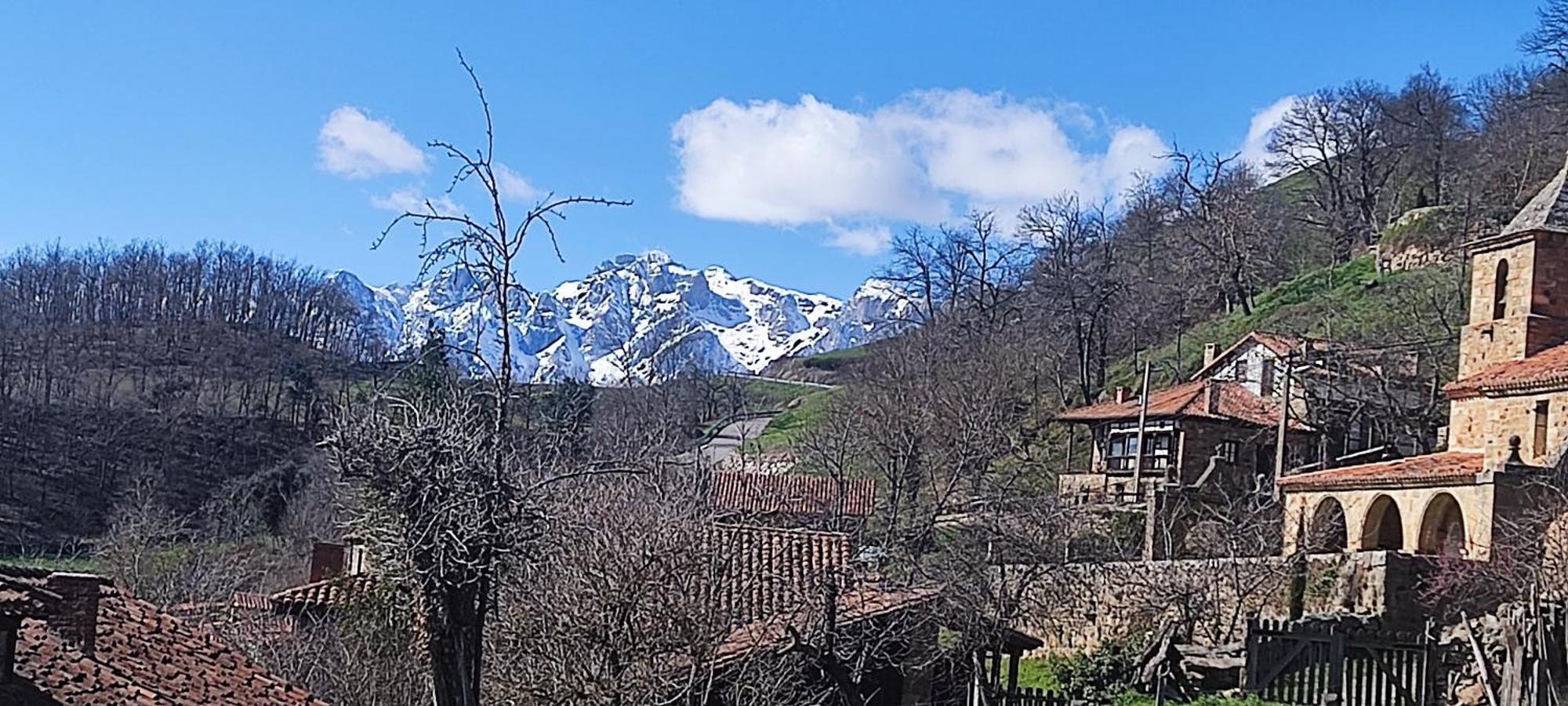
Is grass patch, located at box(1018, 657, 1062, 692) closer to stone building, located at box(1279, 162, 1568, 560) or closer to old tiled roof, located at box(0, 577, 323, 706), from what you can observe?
stone building, located at box(1279, 162, 1568, 560)

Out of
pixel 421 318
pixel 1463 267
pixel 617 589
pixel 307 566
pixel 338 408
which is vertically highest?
pixel 1463 267

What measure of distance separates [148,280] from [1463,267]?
75319 mm

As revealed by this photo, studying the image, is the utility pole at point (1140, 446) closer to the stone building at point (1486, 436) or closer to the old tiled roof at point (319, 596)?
the stone building at point (1486, 436)

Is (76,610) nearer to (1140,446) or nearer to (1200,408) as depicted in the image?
(1140,446)

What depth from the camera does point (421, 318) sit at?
75.9ft

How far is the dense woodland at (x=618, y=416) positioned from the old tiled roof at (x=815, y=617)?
263mm

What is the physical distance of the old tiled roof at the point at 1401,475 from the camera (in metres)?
26.3

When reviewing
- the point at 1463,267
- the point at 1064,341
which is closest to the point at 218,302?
the point at 1064,341

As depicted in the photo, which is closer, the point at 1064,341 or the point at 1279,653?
the point at 1279,653

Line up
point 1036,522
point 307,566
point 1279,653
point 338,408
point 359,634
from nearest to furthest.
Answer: point 338,408 → point 359,634 → point 1279,653 → point 1036,522 → point 307,566

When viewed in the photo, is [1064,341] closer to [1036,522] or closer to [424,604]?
[1036,522]

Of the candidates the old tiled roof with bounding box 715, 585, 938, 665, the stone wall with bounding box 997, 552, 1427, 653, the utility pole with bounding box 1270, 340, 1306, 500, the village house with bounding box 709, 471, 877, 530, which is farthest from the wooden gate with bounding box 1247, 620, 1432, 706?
the utility pole with bounding box 1270, 340, 1306, 500

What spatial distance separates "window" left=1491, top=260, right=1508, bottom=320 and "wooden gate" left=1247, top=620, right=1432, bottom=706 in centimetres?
1324

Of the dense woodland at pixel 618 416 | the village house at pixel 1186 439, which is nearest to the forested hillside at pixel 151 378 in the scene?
the dense woodland at pixel 618 416
